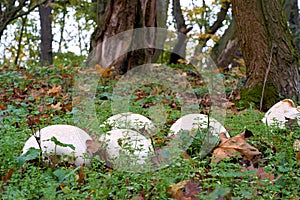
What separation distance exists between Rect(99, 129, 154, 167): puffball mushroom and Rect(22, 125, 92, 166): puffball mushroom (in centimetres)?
18

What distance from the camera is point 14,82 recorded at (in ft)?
25.0

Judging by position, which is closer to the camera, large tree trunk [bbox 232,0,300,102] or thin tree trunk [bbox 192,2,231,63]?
large tree trunk [bbox 232,0,300,102]

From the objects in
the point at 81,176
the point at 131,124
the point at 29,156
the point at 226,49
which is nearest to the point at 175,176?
the point at 81,176

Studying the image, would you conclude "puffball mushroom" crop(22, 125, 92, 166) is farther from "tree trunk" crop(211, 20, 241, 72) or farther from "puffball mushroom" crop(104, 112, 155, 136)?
"tree trunk" crop(211, 20, 241, 72)

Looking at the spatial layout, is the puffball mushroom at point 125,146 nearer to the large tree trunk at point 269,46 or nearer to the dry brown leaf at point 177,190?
the dry brown leaf at point 177,190

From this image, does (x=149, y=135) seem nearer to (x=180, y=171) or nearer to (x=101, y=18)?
(x=180, y=171)

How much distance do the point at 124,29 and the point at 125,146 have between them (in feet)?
18.2

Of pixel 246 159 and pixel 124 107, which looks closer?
pixel 246 159

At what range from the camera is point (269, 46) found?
→ 19.1 ft

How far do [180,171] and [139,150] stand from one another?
34 cm

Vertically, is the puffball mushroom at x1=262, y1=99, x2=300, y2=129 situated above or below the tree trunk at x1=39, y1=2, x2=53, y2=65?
below

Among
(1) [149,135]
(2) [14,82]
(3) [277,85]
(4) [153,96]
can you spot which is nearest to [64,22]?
(2) [14,82]

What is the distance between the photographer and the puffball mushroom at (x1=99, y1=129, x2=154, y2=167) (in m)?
3.07

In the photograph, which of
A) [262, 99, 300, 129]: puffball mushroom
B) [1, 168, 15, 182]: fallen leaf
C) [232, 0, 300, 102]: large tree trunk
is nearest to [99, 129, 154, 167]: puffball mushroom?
[1, 168, 15, 182]: fallen leaf
